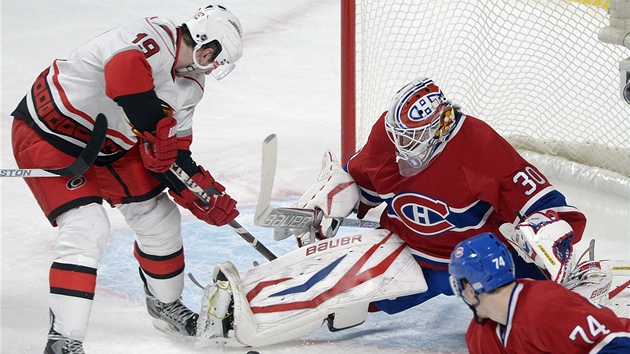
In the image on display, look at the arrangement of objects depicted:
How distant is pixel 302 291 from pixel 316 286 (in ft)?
0.15

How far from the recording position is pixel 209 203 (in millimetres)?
3037

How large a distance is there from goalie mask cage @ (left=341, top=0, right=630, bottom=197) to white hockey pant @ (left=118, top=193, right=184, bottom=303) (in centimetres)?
138

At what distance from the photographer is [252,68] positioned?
5.85 m

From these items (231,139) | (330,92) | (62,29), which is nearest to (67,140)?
(231,139)

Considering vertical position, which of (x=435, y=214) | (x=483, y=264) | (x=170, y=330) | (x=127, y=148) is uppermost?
(x=483, y=264)

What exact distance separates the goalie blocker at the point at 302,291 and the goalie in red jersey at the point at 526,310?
613 mm

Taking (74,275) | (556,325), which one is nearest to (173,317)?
(74,275)

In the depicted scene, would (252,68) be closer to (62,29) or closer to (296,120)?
(296,120)

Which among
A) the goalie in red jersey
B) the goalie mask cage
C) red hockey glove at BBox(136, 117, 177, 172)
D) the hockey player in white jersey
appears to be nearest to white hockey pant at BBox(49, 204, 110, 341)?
the hockey player in white jersey

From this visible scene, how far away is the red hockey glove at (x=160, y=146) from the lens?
274 cm

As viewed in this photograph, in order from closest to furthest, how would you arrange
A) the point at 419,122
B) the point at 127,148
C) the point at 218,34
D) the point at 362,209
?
1. the point at 419,122
2. the point at 218,34
3. the point at 127,148
4. the point at 362,209

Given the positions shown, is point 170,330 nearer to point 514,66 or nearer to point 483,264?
point 483,264

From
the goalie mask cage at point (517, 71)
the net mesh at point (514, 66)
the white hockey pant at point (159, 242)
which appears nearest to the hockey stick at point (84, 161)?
the white hockey pant at point (159, 242)

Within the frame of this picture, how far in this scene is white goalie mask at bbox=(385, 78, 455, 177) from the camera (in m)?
2.73
